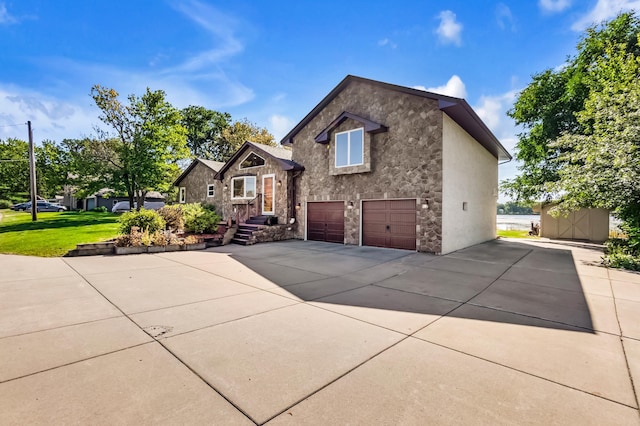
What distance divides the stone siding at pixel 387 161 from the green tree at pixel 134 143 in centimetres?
1334

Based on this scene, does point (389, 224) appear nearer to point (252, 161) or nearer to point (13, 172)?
point (252, 161)

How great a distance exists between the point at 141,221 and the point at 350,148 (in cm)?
959

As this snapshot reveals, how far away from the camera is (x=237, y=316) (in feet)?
13.9

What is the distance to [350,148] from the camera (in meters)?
12.9

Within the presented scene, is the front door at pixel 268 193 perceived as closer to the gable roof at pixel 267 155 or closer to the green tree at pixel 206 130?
the gable roof at pixel 267 155

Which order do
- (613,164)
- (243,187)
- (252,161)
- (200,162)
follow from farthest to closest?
(200,162), (243,187), (252,161), (613,164)

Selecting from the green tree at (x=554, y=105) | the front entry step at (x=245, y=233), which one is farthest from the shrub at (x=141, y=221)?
the green tree at (x=554, y=105)

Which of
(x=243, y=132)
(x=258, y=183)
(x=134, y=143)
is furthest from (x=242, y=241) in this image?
(x=243, y=132)

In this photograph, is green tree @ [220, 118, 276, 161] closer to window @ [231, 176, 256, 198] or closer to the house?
window @ [231, 176, 256, 198]

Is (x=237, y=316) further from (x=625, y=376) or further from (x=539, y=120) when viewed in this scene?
(x=539, y=120)

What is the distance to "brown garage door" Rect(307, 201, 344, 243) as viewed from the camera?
13.6 metres

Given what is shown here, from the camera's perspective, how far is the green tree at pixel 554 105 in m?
17.3

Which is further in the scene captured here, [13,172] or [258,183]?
[13,172]

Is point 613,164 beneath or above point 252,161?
beneath
